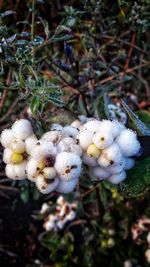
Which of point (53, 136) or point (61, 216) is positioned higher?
point (53, 136)

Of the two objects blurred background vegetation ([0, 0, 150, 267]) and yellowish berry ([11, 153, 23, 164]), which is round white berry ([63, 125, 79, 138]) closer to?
yellowish berry ([11, 153, 23, 164])

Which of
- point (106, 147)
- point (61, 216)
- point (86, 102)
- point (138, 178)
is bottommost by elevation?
point (61, 216)

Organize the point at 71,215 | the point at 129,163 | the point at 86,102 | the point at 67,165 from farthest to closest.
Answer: the point at 71,215, the point at 86,102, the point at 129,163, the point at 67,165

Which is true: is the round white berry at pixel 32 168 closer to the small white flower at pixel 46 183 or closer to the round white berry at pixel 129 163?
the small white flower at pixel 46 183

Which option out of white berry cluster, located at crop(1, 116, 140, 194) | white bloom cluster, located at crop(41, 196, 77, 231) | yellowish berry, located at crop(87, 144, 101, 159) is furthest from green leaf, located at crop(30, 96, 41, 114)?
white bloom cluster, located at crop(41, 196, 77, 231)

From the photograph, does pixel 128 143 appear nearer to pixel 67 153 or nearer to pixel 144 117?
pixel 67 153

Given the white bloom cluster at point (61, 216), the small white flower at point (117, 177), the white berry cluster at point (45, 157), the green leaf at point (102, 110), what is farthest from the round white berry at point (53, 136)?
the white bloom cluster at point (61, 216)

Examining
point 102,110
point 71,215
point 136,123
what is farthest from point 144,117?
point 71,215
